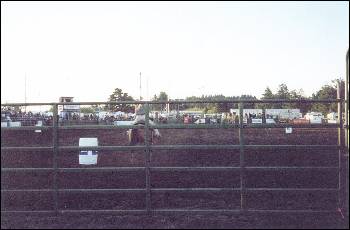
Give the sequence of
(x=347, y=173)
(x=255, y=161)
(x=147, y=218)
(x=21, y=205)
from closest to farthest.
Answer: (x=347, y=173), (x=147, y=218), (x=21, y=205), (x=255, y=161)

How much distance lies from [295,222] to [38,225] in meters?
3.51

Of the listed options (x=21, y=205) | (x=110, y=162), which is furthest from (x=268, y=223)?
(x=110, y=162)

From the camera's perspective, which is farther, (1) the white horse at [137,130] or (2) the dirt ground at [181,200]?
(1) the white horse at [137,130]

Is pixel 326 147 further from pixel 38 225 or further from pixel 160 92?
pixel 160 92

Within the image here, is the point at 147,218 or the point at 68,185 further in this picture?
the point at 68,185

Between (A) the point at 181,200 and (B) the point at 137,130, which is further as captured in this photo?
(B) the point at 137,130

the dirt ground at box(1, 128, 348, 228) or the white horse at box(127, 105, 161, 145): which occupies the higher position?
the white horse at box(127, 105, 161, 145)

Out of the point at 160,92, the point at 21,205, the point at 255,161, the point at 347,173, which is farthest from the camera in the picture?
the point at 160,92

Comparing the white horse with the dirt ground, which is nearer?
the dirt ground

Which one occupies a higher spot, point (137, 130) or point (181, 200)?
point (137, 130)

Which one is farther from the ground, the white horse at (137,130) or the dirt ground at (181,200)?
the white horse at (137,130)

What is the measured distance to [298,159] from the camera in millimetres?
12125

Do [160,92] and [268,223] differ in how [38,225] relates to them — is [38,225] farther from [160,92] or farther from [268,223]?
[160,92]

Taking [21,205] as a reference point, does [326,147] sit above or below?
above
